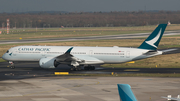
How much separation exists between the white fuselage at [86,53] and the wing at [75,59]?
22 centimetres

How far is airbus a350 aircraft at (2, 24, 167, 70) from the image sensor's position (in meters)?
45.5

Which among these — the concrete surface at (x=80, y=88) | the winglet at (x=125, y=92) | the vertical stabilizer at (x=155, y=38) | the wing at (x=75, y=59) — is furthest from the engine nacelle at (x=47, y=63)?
the winglet at (x=125, y=92)

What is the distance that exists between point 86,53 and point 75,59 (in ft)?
7.65

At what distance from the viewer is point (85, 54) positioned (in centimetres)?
4756

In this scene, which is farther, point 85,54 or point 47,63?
point 85,54

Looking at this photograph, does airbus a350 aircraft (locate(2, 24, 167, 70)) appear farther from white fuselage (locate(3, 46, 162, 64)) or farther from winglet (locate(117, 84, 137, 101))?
winglet (locate(117, 84, 137, 101))

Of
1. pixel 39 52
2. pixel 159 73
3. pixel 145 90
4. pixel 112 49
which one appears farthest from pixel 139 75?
pixel 39 52

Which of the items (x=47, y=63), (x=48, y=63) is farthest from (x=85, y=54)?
(x=47, y=63)

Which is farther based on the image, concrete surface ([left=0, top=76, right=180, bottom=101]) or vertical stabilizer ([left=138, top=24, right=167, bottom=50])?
vertical stabilizer ([left=138, top=24, right=167, bottom=50])

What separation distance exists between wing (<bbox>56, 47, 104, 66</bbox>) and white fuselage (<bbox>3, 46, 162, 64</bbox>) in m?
0.22

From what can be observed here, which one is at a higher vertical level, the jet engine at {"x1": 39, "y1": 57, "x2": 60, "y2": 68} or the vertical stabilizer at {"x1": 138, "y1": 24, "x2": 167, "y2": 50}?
the vertical stabilizer at {"x1": 138, "y1": 24, "x2": 167, "y2": 50}

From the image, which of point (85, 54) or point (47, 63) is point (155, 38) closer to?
point (85, 54)

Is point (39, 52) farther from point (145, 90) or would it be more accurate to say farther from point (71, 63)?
point (145, 90)

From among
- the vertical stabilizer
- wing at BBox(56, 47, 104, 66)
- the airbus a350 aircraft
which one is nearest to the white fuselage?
the airbus a350 aircraft
